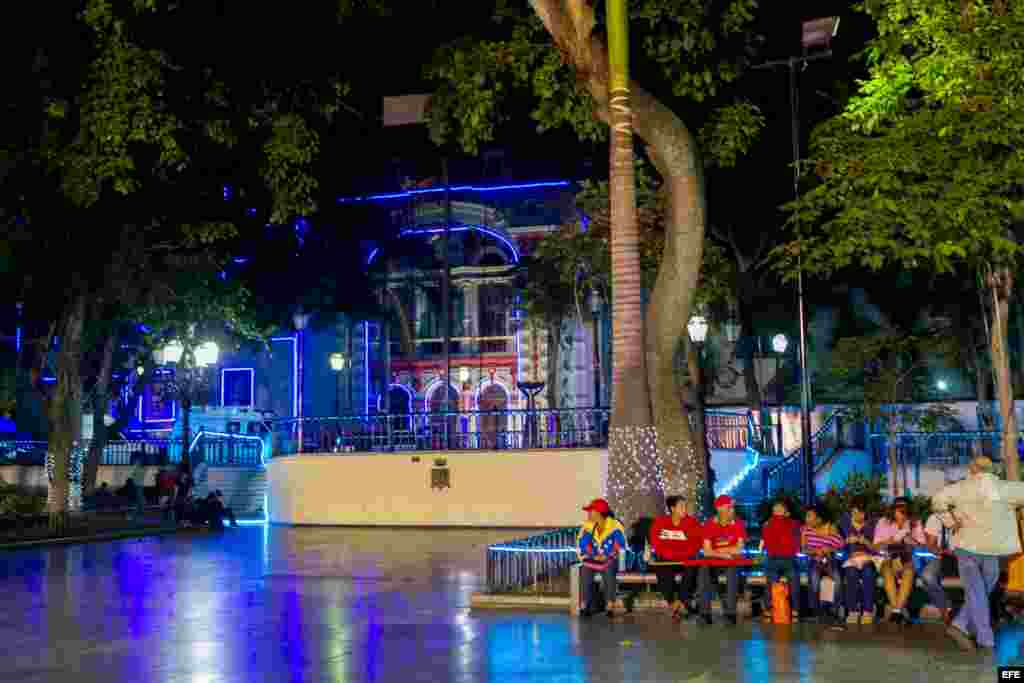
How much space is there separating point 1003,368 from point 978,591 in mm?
5282

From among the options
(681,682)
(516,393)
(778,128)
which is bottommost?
(681,682)

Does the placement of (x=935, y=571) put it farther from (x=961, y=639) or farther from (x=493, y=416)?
(x=493, y=416)

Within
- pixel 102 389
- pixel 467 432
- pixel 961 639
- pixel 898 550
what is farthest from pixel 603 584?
pixel 102 389

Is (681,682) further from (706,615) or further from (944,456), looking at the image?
(944,456)

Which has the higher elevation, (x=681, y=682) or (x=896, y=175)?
(x=896, y=175)

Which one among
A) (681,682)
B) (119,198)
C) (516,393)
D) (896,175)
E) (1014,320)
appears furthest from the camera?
(516,393)

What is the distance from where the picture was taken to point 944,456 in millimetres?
30828

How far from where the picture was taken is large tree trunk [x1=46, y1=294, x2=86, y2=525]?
1133 inches

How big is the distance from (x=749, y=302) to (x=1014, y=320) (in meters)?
8.90

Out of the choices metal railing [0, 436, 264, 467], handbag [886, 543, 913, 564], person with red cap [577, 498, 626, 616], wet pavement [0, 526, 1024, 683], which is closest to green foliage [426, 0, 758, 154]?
wet pavement [0, 526, 1024, 683]

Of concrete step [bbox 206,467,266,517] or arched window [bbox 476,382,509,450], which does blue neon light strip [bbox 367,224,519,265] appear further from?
concrete step [bbox 206,467,266,517]

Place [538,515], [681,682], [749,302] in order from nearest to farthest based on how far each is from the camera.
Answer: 1. [681,682]
2. [538,515]
3. [749,302]

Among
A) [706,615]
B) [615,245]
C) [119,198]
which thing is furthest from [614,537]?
[119,198]

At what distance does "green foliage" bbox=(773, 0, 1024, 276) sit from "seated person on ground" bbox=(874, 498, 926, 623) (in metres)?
3.19
